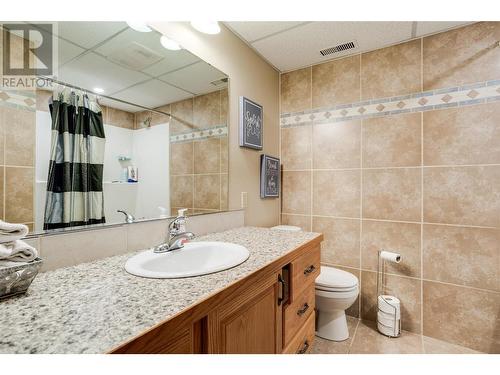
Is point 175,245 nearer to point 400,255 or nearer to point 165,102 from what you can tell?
point 165,102

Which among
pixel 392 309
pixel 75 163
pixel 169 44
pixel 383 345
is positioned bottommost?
pixel 383 345

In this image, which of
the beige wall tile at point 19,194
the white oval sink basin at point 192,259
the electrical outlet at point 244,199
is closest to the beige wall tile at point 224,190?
the electrical outlet at point 244,199

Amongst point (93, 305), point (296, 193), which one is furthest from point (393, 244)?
point (93, 305)

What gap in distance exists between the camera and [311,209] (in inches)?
87.0

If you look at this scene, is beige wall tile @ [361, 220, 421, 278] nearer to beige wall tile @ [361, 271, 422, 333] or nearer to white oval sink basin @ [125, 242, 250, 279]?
beige wall tile @ [361, 271, 422, 333]

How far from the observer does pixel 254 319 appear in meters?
0.86

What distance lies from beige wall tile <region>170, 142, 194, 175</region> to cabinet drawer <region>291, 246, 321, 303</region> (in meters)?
0.78

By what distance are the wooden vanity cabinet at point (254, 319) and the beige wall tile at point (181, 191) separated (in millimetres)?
651

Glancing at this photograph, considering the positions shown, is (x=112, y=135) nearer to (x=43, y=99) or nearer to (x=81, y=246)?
(x=43, y=99)

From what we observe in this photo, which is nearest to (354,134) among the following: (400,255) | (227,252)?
(400,255)

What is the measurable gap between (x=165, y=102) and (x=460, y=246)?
2.08 meters

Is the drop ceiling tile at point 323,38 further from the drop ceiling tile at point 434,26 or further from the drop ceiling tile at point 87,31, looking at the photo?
the drop ceiling tile at point 87,31

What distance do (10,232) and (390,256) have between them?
203 centimetres

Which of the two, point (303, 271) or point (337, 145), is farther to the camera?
point (337, 145)
